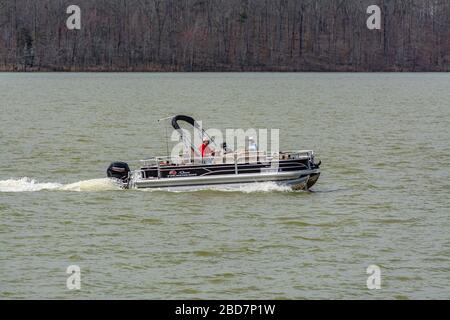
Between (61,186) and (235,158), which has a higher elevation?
(235,158)

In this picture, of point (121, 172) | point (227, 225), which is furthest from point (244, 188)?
point (227, 225)

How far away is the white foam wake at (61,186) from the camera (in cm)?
3888

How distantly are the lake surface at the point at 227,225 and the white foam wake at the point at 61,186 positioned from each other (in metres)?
0.05

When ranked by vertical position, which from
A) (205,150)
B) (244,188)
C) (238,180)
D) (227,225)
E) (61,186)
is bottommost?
(227,225)

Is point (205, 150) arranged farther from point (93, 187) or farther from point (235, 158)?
point (93, 187)

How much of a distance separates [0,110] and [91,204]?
51997 mm

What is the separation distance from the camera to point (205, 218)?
3375cm

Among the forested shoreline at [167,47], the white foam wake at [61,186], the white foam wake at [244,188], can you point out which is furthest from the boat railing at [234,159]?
the forested shoreline at [167,47]

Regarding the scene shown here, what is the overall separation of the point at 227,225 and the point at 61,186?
9378 mm

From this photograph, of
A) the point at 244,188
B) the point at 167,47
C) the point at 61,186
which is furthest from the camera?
the point at 167,47

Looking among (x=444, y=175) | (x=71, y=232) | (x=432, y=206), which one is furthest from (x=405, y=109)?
(x=71, y=232)

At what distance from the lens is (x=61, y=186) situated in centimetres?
3959

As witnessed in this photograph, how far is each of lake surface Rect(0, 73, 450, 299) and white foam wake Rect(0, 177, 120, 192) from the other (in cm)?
5

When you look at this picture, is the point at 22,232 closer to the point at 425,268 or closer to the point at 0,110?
the point at 425,268
